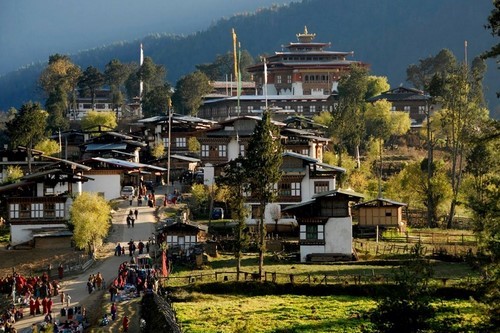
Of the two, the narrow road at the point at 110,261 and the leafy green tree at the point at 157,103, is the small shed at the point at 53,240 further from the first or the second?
the leafy green tree at the point at 157,103

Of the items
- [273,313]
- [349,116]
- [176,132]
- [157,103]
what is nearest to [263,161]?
[273,313]

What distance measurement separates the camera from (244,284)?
47.9 metres

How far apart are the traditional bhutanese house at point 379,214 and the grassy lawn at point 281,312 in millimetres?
18141

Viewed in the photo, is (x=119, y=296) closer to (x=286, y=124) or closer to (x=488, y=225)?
(x=488, y=225)

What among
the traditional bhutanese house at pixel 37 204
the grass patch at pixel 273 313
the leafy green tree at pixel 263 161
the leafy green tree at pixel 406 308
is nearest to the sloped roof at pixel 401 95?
the traditional bhutanese house at pixel 37 204

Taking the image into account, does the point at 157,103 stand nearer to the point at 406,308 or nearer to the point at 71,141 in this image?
the point at 71,141

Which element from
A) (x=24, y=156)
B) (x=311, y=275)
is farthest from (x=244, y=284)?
(x=24, y=156)

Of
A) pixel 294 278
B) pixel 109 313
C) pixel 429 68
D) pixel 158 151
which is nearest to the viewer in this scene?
pixel 109 313

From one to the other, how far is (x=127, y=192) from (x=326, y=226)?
2352 centimetres

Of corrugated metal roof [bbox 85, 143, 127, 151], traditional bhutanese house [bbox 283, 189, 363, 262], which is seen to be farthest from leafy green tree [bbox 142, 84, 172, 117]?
traditional bhutanese house [bbox 283, 189, 363, 262]

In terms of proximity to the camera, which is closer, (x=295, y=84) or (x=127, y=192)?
(x=127, y=192)

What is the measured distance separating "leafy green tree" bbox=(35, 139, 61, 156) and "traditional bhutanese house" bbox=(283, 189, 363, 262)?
133 feet

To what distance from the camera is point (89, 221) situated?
56500 millimetres

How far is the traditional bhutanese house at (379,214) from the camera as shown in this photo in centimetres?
6400
